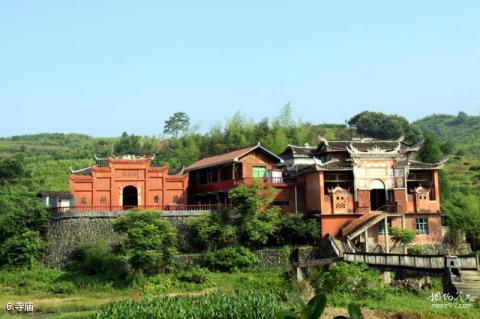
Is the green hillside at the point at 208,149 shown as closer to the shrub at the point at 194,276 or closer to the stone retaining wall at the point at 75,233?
the stone retaining wall at the point at 75,233

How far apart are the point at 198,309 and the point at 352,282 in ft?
25.0

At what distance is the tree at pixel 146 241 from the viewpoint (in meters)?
28.3

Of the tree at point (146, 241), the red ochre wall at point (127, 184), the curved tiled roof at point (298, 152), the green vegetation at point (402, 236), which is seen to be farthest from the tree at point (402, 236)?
the red ochre wall at point (127, 184)

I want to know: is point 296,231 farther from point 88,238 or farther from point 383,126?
point 383,126

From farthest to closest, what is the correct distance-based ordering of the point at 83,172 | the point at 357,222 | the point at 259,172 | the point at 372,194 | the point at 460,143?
the point at 460,143
the point at 259,172
the point at 83,172
the point at 372,194
the point at 357,222

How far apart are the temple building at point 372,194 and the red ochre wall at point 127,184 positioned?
8.82 m

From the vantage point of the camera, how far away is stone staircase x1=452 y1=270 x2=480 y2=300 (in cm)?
2038

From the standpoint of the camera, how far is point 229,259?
1193 inches

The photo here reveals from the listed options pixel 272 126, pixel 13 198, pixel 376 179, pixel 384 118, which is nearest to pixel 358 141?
pixel 376 179

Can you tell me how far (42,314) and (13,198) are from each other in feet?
64.2

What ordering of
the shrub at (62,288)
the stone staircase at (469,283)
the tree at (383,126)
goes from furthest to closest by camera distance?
the tree at (383,126) → the shrub at (62,288) → the stone staircase at (469,283)

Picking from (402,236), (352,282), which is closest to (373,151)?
(402,236)

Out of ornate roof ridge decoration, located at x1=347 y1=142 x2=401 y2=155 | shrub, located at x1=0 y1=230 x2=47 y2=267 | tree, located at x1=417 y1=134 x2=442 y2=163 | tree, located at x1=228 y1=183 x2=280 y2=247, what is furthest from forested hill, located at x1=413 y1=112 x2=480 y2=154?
shrub, located at x1=0 y1=230 x2=47 y2=267

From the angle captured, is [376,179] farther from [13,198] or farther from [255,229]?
[13,198]
